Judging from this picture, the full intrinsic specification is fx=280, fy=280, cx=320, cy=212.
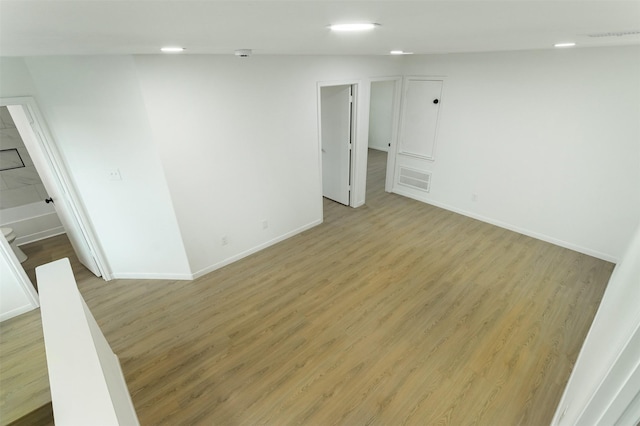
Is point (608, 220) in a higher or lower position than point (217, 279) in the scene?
higher

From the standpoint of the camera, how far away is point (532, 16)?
0.92 metres

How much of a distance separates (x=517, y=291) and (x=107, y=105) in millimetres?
4693

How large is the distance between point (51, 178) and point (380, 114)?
7.92m

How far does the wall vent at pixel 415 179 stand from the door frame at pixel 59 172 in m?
4.92

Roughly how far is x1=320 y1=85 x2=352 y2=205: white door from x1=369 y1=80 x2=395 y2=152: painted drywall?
3744 mm

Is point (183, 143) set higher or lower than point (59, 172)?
higher

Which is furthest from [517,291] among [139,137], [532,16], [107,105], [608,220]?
[107,105]

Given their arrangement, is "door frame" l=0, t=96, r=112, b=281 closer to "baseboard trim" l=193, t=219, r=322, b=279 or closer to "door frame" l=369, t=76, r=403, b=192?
"baseboard trim" l=193, t=219, r=322, b=279

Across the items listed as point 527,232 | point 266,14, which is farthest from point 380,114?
point 266,14

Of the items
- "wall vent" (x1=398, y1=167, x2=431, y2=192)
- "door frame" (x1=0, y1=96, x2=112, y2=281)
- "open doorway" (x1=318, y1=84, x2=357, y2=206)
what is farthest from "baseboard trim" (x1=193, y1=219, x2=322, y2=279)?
"wall vent" (x1=398, y1=167, x2=431, y2=192)

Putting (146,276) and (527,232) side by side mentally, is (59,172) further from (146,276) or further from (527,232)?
(527,232)

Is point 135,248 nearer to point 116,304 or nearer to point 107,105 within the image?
point 116,304

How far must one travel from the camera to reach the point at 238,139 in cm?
333

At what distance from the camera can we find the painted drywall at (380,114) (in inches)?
326
